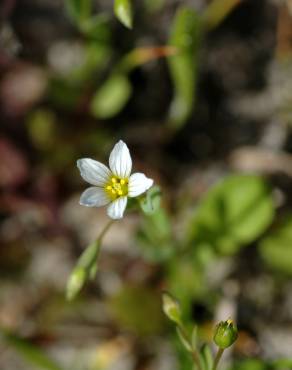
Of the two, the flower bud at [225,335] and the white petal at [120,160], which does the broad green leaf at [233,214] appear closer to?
the white petal at [120,160]

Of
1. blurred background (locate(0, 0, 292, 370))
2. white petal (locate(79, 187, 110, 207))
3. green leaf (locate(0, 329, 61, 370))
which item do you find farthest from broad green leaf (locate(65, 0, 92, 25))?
green leaf (locate(0, 329, 61, 370))

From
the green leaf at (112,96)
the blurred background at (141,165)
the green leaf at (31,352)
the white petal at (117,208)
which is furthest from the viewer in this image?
the green leaf at (112,96)

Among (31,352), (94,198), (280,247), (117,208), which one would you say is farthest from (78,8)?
(31,352)

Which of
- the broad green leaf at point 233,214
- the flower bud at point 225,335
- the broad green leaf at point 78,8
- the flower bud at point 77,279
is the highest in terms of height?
the broad green leaf at point 78,8

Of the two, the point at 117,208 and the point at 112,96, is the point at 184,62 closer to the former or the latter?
the point at 112,96

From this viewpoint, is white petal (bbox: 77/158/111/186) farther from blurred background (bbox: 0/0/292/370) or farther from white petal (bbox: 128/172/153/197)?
blurred background (bbox: 0/0/292/370)

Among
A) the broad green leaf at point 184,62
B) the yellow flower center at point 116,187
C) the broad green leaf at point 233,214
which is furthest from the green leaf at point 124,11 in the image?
the broad green leaf at point 233,214

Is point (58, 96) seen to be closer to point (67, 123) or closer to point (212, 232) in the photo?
point (67, 123)
